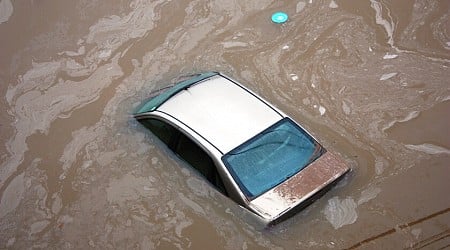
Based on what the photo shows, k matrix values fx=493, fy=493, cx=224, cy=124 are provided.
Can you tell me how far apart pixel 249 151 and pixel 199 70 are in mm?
2484

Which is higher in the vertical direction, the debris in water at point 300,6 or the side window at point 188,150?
the debris in water at point 300,6

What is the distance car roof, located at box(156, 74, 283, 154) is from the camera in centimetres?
515

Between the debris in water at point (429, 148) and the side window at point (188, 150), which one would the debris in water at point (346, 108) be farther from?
the side window at point (188, 150)

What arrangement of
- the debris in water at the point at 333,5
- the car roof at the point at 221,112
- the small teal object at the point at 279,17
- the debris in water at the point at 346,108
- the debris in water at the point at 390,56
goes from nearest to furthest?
the car roof at the point at 221,112
the debris in water at the point at 346,108
the debris in water at the point at 390,56
the small teal object at the point at 279,17
the debris in water at the point at 333,5

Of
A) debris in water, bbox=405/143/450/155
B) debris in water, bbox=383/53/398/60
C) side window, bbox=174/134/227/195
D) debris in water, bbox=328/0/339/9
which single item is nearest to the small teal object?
debris in water, bbox=328/0/339/9

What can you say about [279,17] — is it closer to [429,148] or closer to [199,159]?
[429,148]

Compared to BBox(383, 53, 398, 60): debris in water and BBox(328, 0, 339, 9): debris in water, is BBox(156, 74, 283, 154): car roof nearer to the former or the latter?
BBox(383, 53, 398, 60): debris in water

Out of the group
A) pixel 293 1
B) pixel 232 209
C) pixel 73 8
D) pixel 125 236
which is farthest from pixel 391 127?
pixel 73 8

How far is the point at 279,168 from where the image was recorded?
5.09m

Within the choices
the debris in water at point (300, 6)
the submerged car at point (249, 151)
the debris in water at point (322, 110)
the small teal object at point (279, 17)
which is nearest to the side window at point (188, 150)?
the submerged car at point (249, 151)

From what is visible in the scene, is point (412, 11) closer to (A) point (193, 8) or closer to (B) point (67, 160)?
(A) point (193, 8)

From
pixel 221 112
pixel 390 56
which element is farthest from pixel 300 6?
pixel 221 112

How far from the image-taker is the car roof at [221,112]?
5148mm

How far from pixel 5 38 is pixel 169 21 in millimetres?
2688
